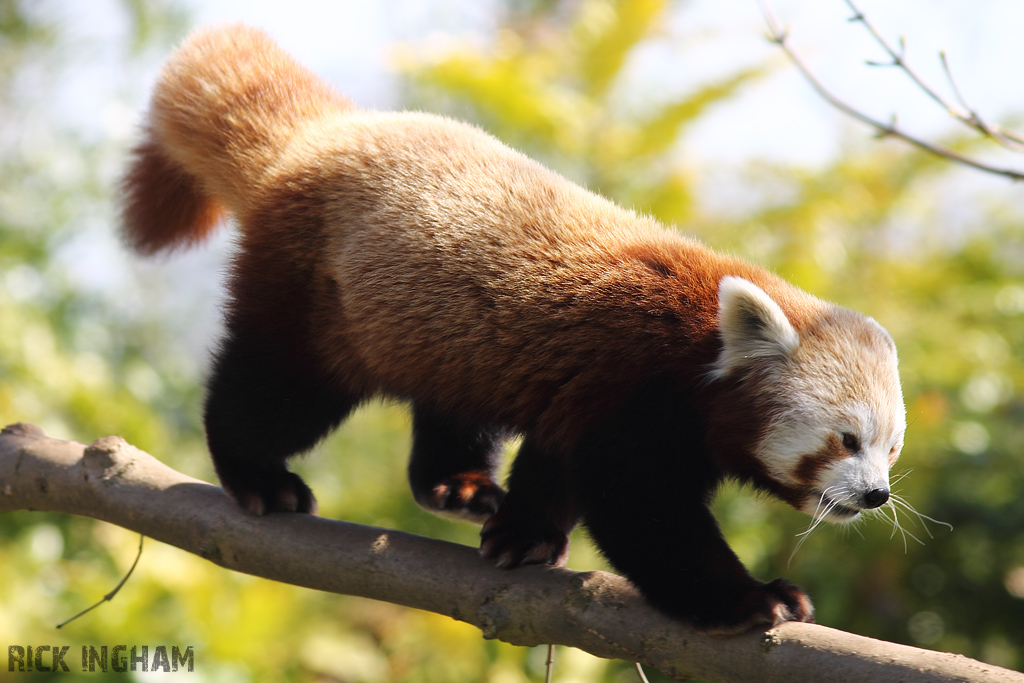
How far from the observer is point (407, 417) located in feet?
10.2

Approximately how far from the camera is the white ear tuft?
199 cm

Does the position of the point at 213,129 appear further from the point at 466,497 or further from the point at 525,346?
the point at 466,497

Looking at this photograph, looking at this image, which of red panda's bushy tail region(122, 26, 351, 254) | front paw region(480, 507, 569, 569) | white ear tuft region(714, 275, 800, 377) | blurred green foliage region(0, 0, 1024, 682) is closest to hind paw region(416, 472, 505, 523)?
front paw region(480, 507, 569, 569)

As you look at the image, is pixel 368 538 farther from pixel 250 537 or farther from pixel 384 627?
pixel 384 627

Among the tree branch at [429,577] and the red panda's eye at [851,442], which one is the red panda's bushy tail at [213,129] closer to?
the tree branch at [429,577]

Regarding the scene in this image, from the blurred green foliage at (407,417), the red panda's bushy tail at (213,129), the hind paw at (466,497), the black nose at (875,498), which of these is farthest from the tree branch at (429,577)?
the blurred green foliage at (407,417)

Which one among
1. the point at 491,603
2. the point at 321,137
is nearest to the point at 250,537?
the point at 491,603

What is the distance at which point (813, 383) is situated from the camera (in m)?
2.01

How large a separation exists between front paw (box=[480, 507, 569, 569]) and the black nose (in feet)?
2.61

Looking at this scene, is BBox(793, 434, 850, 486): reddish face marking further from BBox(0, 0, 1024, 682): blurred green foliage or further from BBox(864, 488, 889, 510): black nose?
BBox(0, 0, 1024, 682): blurred green foliage

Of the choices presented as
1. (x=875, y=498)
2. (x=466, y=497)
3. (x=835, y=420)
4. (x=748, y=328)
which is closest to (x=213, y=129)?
(x=466, y=497)

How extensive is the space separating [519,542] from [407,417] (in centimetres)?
101

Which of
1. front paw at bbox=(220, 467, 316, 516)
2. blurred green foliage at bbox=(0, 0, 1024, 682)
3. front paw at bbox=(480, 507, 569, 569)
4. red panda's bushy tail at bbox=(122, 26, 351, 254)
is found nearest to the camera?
front paw at bbox=(480, 507, 569, 569)

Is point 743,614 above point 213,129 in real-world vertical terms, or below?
below
